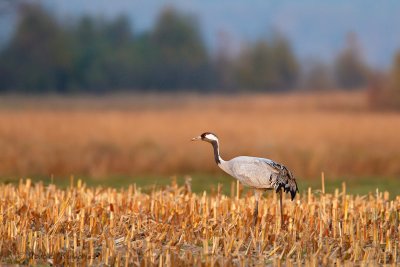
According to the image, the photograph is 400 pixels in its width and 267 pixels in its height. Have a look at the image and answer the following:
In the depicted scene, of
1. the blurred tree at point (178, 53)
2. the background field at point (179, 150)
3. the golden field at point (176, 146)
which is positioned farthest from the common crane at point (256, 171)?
the blurred tree at point (178, 53)

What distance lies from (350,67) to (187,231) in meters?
87.5

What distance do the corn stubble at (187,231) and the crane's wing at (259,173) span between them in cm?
37

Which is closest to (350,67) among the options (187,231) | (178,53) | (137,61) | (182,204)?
(178,53)

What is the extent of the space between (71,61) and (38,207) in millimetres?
56837

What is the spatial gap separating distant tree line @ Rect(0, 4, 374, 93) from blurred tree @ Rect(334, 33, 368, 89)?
3.8 inches

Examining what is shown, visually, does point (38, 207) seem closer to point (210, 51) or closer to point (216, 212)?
point (216, 212)

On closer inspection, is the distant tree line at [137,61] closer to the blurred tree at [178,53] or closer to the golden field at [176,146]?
the blurred tree at [178,53]

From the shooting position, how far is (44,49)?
64.0 metres

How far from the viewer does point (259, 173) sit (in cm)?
957

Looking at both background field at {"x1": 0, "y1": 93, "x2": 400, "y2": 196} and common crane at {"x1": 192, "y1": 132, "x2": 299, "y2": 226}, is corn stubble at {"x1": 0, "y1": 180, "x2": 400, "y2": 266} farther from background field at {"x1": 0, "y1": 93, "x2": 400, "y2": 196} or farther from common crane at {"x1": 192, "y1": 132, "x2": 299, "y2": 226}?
background field at {"x1": 0, "y1": 93, "x2": 400, "y2": 196}

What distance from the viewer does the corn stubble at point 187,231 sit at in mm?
8156

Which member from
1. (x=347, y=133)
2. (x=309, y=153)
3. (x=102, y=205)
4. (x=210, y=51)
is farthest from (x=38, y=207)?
(x=210, y=51)

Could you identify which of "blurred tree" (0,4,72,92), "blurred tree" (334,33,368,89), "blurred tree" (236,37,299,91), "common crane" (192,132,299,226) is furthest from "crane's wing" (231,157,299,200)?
"blurred tree" (334,33,368,89)

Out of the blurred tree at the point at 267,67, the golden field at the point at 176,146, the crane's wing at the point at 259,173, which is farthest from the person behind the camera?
the blurred tree at the point at 267,67
